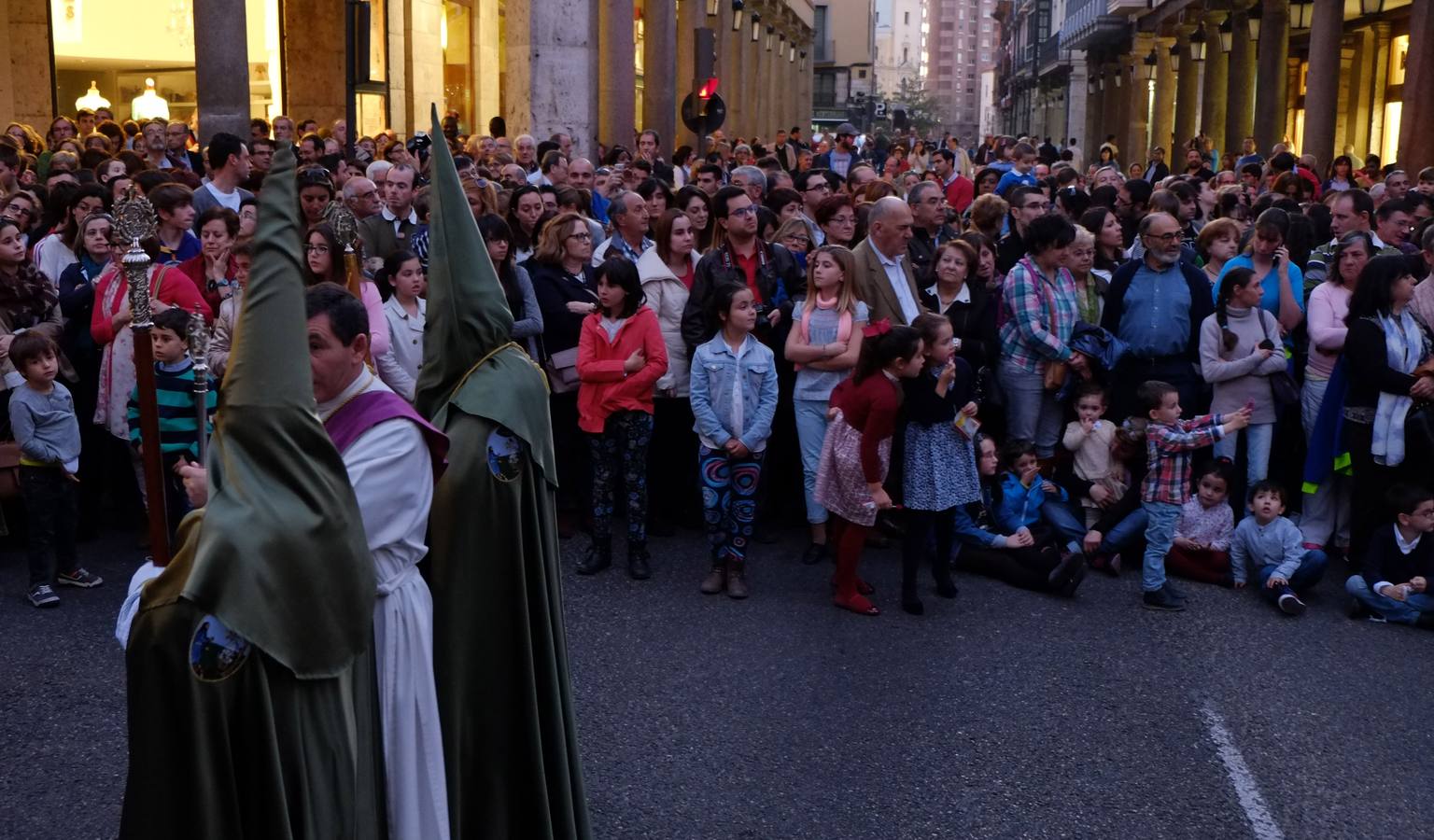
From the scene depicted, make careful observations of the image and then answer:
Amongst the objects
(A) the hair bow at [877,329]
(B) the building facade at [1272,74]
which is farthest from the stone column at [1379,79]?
(A) the hair bow at [877,329]

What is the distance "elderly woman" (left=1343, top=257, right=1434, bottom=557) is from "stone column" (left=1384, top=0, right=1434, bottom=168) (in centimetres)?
1190

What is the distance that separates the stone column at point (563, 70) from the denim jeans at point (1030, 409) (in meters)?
11.0

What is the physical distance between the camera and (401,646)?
3572mm

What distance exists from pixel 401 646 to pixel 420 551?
223mm

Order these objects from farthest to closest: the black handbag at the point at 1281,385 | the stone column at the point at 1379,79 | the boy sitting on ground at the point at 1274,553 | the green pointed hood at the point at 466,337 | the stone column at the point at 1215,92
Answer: the stone column at the point at 1215,92, the stone column at the point at 1379,79, the black handbag at the point at 1281,385, the boy sitting on ground at the point at 1274,553, the green pointed hood at the point at 466,337

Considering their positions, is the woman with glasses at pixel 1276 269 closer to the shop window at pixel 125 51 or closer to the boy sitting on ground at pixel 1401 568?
the boy sitting on ground at pixel 1401 568

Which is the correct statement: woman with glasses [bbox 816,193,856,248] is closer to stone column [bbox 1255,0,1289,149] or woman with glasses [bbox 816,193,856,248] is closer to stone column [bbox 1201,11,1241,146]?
stone column [bbox 1255,0,1289,149]

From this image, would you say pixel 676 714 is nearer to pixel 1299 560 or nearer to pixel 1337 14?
pixel 1299 560

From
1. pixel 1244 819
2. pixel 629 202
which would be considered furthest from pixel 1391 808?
pixel 629 202

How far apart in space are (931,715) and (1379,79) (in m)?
Answer: 30.6

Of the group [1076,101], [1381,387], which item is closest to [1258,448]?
[1381,387]

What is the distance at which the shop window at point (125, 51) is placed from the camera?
848 inches

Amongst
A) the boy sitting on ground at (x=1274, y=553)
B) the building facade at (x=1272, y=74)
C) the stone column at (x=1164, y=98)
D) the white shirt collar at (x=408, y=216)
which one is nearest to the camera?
the boy sitting on ground at (x=1274, y=553)

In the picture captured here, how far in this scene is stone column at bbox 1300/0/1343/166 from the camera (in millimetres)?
24031
